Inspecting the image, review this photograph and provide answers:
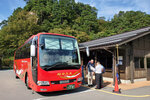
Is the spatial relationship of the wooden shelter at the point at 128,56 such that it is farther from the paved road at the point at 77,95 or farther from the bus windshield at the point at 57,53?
the bus windshield at the point at 57,53

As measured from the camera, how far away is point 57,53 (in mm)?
6113

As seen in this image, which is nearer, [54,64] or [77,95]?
[54,64]

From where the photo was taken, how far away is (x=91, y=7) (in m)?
57.0

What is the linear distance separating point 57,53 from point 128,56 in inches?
255

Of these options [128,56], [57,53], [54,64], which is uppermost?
[57,53]

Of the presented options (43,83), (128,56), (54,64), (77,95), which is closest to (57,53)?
(54,64)

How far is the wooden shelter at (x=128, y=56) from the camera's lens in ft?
31.8

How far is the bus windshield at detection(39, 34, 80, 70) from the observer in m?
5.81

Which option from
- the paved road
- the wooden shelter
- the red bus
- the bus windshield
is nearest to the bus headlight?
the red bus

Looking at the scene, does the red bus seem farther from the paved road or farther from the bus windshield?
the paved road

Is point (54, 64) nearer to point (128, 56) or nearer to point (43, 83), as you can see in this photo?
point (43, 83)

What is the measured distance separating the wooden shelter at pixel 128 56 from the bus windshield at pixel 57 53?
3.62 meters

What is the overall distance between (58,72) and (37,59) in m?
1.12

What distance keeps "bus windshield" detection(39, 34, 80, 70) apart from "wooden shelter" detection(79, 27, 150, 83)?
3.62 metres
